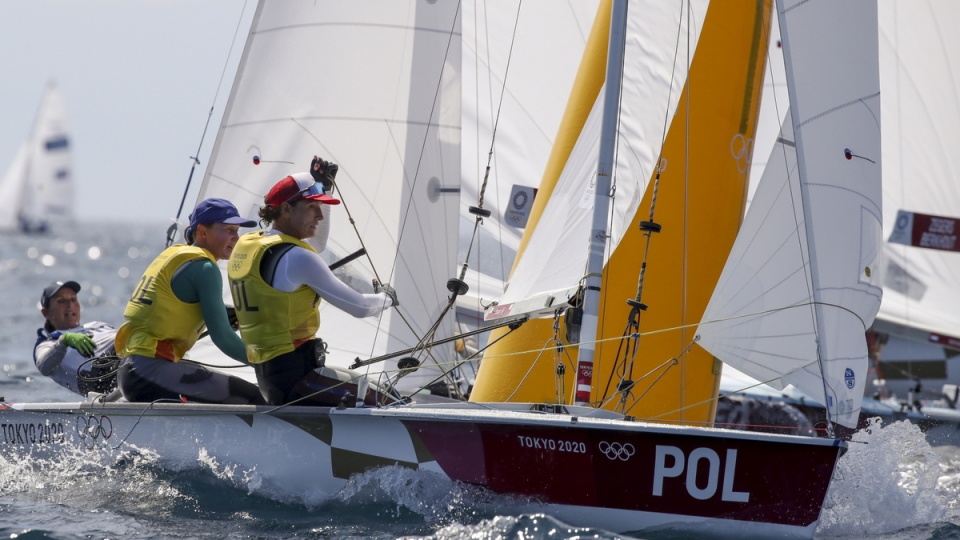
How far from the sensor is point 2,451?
5.46m

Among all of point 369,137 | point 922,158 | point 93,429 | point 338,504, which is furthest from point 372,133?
point 922,158

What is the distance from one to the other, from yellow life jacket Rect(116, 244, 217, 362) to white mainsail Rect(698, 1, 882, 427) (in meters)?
2.14

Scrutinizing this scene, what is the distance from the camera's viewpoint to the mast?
192 inches

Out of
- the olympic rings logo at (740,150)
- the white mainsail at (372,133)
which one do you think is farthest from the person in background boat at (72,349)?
the olympic rings logo at (740,150)

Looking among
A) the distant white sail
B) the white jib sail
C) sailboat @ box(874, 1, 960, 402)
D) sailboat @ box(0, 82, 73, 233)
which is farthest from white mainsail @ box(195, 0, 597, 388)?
sailboat @ box(0, 82, 73, 233)

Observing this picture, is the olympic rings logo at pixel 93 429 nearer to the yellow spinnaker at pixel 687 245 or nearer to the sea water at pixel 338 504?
the sea water at pixel 338 504

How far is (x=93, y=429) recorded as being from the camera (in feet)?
17.1

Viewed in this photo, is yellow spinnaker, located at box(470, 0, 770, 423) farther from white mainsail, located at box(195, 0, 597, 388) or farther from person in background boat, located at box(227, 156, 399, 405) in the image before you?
person in background boat, located at box(227, 156, 399, 405)

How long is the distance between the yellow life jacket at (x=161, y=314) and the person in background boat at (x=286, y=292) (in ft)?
1.37

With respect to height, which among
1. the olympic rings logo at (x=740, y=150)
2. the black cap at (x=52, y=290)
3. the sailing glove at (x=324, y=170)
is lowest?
the black cap at (x=52, y=290)

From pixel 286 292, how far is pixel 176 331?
75 centimetres

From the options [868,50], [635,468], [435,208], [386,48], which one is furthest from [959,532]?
[386,48]

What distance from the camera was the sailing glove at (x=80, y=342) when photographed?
6.00 metres

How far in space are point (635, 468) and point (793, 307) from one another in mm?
989
